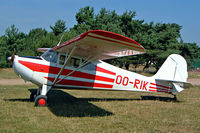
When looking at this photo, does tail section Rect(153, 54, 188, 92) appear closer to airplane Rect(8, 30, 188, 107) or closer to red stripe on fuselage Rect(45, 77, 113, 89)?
airplane Rect(8, 30, 188, 107)

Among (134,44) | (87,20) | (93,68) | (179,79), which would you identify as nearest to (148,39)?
(87,20)

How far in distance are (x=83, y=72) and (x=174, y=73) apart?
4417 millimetres

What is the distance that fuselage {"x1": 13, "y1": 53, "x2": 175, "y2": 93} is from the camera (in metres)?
7.38

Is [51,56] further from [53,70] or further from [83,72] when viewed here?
[83,72]

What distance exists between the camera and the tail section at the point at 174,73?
9.24 m

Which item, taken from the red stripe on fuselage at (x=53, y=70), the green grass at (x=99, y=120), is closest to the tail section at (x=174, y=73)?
the green grass at (x=99, y=120)

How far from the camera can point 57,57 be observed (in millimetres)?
7707

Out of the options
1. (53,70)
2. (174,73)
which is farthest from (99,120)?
(174,73)

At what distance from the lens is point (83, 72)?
804 centimetres

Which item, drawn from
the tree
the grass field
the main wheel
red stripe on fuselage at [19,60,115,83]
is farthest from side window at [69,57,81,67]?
the tree

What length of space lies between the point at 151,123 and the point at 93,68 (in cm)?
357

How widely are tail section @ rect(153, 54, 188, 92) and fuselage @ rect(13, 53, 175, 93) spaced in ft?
0.80

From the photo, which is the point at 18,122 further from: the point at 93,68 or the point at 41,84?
the point at 93,68

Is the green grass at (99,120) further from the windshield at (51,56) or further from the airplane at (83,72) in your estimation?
the windshield at (51,56)
